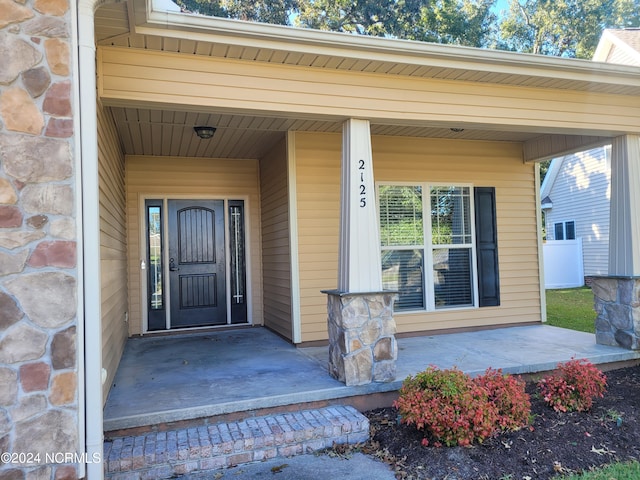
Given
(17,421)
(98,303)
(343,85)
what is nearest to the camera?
→ (17,421)

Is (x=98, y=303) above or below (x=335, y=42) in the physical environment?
below

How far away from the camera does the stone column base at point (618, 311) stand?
4.73 m

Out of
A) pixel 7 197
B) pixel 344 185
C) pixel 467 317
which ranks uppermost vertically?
pixel 344 185

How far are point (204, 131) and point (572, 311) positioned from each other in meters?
7.28

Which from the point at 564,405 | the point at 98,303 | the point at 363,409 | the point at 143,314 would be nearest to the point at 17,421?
the point at 98,303

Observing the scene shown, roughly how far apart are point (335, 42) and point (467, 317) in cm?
399

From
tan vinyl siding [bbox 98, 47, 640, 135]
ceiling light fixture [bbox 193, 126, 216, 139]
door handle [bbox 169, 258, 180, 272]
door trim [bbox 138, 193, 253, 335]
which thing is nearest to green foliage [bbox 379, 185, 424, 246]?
tan vinyl siding [bbox 98, 47, 640, 135]

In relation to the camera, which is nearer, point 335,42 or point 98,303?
point 98,303

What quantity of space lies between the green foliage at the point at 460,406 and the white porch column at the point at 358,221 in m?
0.90

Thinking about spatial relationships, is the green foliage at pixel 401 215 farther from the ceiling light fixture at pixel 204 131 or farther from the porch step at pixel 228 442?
the porch step at pixel 228 442

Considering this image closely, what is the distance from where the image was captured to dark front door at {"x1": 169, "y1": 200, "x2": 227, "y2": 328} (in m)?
6.38

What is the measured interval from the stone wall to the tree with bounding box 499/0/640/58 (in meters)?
20.8

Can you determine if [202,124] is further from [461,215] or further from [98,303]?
[461,215]

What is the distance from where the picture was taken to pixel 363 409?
3.67 meters
